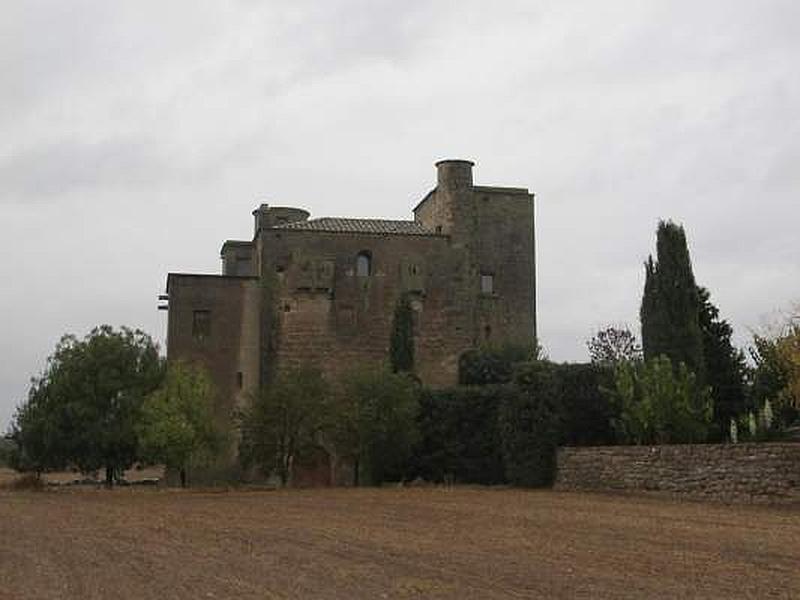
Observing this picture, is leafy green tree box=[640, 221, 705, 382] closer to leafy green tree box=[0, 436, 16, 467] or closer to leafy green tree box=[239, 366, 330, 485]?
leafy green tree box=[239, 366, 330, 485]

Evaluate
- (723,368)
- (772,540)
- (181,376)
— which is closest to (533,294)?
(723,368)

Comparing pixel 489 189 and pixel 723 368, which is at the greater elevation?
pixel 489 189

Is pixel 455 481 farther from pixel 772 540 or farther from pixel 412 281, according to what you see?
pixel 772 540

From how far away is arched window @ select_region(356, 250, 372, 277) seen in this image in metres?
49.1

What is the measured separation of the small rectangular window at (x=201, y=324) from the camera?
1817 inches

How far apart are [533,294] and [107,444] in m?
24.9

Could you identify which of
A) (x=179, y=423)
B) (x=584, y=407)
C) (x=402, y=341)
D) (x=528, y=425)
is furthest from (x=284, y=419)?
(x=402, y=341)

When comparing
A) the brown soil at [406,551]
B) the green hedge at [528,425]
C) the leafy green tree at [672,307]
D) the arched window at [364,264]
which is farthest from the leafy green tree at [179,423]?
the arched window at [364,264]

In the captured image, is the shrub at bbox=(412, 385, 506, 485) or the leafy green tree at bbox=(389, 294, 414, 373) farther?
the leafy green tree at bbox=(389, 294, 414, 373)

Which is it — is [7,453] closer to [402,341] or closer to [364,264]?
[364,264]

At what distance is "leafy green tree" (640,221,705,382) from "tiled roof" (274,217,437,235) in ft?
64.2

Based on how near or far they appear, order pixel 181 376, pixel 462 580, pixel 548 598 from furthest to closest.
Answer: pixel 181 376 < pixel 462 580 < pixel 548 598

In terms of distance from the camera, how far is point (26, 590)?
10719 millimetres

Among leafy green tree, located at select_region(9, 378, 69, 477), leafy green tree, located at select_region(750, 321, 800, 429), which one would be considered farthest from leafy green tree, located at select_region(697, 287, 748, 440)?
leafy green tree, located at select_region(9, 378, 69, 477)
